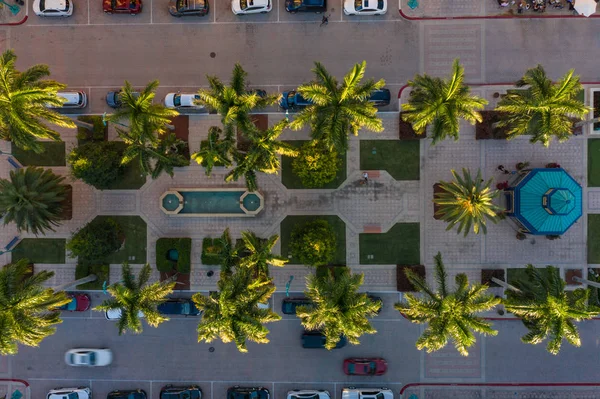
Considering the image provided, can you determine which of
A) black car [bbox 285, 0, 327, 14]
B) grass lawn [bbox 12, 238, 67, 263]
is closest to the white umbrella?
black car [bbox 285, 0, 327, 14]

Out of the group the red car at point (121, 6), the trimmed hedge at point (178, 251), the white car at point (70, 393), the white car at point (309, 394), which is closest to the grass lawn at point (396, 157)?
the trimmed hedge at point (178, 251)

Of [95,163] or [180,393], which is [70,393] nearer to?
[180,393]

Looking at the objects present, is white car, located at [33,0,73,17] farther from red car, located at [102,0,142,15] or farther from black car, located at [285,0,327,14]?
black car, located at [285,0,327,14]

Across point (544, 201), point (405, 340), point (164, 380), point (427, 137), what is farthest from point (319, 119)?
point (164, 380)

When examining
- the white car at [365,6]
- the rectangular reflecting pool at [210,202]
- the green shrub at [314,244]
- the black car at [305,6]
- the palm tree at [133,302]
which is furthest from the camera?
the rectangular reflecting pool at [210,202]

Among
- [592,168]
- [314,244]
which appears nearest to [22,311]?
[314,244]

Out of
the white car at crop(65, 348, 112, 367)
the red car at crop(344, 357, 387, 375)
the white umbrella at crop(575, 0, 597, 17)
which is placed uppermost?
the white umbrella at crop(575, 0, 597, 17)

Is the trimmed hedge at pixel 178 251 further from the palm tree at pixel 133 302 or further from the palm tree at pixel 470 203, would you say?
the palm tree at pixel 470 203

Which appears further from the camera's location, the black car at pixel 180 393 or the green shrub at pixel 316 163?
the black car at pixel 180 393
